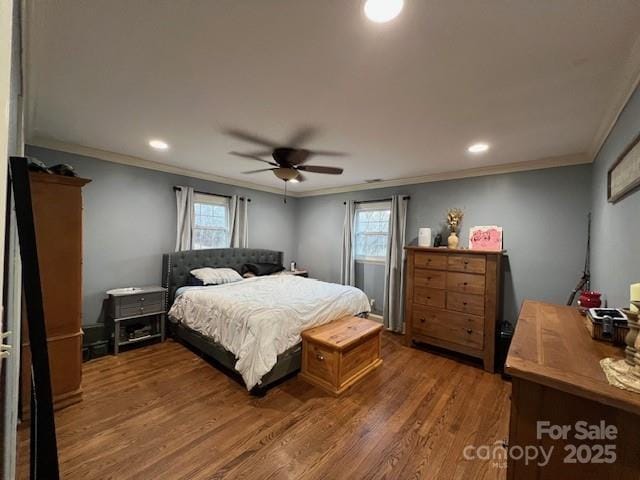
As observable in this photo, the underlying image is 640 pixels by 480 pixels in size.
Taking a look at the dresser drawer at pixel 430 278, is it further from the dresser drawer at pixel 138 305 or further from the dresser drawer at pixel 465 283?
the dresser drawer at pixel 138 305

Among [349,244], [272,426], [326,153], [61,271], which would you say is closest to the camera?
[272,426]

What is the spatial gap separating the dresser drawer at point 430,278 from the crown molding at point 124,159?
10.7 feet

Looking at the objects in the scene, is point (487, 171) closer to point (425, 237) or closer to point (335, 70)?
point (425, 237)

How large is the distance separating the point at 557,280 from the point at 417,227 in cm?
176

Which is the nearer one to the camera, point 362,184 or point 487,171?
point 487,171

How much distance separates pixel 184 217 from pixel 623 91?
4.60m

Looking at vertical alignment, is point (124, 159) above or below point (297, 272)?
above

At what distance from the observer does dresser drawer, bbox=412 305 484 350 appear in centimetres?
316

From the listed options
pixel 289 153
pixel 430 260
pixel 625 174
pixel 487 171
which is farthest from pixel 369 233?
pixel 625 174

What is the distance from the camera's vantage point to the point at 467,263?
323 cm

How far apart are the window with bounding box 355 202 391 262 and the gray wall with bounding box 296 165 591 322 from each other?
57cm

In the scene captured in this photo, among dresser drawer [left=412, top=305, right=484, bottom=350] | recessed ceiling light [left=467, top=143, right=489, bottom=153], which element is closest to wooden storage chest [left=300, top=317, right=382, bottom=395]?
dresser drawer [left=412, top=305, right=484, bottom=350]

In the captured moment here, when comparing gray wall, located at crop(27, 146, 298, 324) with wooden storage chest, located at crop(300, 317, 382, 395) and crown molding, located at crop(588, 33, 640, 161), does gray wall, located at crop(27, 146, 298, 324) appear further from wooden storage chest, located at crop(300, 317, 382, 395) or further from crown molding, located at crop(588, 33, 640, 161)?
crown molding, located at crop(588, 33, 640, 161)

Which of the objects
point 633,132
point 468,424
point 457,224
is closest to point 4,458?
point 468,424
